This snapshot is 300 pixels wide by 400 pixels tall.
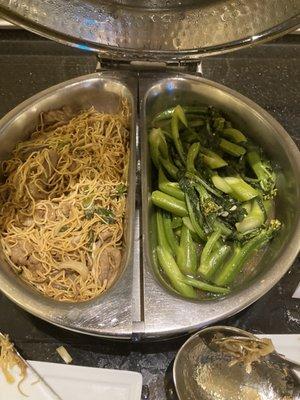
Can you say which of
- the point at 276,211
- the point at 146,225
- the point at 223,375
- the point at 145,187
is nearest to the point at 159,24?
the point at 145,187

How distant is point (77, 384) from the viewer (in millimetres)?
1522

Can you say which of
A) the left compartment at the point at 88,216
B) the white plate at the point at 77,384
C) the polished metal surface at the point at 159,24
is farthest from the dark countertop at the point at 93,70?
the polished metal surface at the point at 159,24

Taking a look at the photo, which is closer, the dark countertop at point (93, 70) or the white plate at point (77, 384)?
the white plate at point (77, 384)

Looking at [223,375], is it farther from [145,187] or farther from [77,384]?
[145,187]

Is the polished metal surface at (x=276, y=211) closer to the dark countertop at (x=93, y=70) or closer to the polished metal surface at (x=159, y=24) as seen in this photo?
the dark countertop at (x=93, y=70)

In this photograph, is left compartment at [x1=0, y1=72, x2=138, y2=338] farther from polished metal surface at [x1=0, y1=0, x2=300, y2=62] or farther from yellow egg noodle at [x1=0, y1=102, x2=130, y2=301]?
polished metal surface at [x1=0, y1=0, x2=300, y2=62]

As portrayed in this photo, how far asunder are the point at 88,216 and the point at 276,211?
813 millimetres

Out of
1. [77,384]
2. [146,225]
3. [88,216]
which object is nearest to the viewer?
[77,384]

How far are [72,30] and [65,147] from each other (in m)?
0.64

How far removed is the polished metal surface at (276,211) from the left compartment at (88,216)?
0.06 metres

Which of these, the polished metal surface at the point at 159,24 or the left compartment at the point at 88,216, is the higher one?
the polished metal surface at the point at 159,24

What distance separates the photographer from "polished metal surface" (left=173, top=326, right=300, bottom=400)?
1511mm

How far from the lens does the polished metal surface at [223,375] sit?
4.96ft

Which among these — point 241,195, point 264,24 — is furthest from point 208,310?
point 264,24
